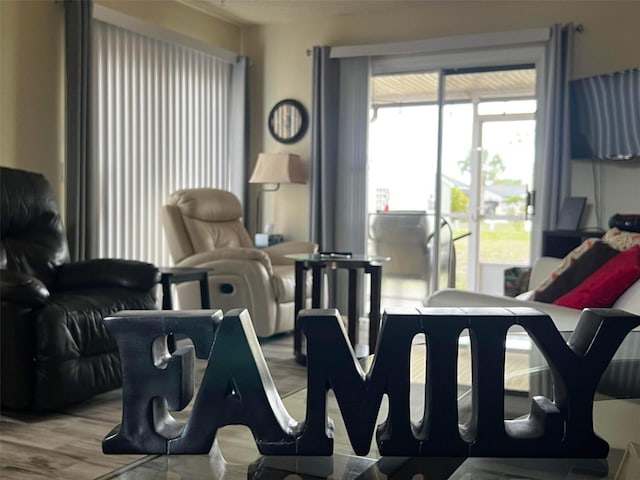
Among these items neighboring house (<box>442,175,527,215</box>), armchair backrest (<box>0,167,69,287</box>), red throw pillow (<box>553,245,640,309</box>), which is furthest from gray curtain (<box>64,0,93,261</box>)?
neighboring house (<box>442,175,527,215</box>)

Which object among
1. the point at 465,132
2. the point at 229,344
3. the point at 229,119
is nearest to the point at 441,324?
the point at 229,344

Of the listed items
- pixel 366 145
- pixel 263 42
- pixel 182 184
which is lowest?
pixel 182 184

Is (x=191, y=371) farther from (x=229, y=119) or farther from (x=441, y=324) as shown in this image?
(x=229, y=119)

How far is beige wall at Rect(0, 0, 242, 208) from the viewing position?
3.85 meters

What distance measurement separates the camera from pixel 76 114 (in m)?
4.07

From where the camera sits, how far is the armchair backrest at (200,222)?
4453 millimetres

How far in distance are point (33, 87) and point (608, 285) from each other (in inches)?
132

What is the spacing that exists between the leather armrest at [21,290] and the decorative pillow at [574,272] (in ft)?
6.78

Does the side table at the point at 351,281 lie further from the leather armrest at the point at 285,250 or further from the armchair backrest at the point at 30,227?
the armchair backrest at the point at 30,227

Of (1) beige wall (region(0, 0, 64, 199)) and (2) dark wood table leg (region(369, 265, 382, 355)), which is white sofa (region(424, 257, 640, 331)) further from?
(1) beige wall (region(0, 0, 64, 199))

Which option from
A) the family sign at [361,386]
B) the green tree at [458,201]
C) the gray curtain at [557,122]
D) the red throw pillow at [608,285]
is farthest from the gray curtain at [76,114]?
the green tree at [458,201]

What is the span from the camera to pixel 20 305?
9.02ft

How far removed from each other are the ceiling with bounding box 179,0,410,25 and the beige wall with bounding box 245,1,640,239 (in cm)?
10

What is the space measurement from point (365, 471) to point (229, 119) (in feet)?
16.4
